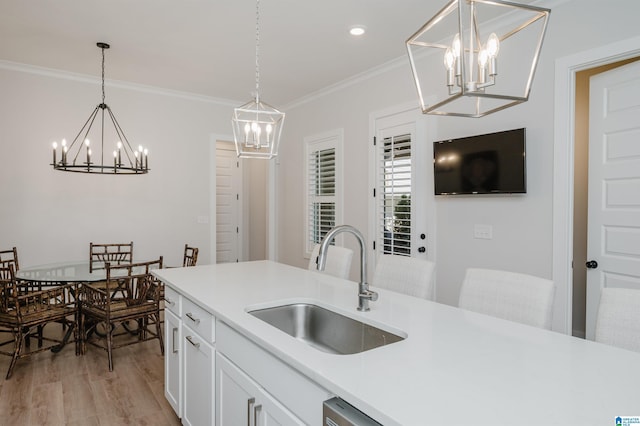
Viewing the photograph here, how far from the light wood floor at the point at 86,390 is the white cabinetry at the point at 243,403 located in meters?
0.95

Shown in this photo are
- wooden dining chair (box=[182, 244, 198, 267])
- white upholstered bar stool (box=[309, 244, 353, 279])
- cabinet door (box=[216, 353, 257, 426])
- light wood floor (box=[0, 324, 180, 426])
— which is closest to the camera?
cabinet door (box=[216, 353, 257, 426])

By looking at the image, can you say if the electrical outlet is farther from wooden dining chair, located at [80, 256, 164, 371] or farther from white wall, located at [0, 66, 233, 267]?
white wall, located at [0, 66, 233, 267]

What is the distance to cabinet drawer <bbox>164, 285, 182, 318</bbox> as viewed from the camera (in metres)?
2.22

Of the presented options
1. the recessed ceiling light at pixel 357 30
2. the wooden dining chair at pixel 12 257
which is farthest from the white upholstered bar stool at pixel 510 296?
the wooden dining chair at pixel 12 257

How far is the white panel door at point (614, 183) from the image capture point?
101 inches

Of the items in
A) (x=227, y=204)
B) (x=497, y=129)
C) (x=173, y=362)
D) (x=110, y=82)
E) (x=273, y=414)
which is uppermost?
(x=110, y=82)

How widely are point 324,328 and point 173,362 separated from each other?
3.48 ft

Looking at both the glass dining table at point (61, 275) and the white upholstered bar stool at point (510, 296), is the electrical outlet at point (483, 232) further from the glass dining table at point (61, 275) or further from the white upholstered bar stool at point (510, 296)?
the glass dining table at point (61, 275)

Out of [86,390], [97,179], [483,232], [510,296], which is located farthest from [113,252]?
[510,296]

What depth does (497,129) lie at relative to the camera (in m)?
3.17

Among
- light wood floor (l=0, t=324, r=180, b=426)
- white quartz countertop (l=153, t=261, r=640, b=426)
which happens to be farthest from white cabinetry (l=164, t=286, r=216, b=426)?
light wood floor (l=0, t=324, r=180, b=426)

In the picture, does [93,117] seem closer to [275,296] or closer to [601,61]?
[275,296]

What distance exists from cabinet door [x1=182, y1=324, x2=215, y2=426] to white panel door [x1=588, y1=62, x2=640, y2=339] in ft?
8.80

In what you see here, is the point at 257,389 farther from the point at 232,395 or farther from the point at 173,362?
the point at 173,362
